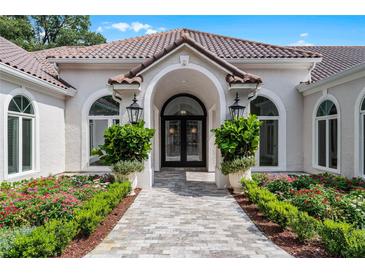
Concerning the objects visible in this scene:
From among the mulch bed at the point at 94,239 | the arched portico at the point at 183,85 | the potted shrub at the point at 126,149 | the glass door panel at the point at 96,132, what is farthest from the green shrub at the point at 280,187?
the glass door panel at the point at 96,132

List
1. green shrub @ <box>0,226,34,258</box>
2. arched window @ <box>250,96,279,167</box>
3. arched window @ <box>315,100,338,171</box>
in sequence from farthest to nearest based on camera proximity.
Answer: arched window @ <box>250,96,279,167</box>, arched window @ <box>315,100,338,171</box>, green shrub @ <box>0,226,34,258</box>

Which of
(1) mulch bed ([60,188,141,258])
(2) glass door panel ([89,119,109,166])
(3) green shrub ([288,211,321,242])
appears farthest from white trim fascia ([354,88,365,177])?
(2) glass door panel ([89,119,109,166])

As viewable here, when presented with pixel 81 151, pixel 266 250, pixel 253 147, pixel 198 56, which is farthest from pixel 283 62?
pixel 81 151

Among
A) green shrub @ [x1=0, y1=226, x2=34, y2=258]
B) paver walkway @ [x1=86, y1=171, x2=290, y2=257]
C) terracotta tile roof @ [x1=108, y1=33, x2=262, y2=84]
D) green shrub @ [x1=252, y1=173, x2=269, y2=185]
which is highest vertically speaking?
terracotta tile roof @ [x1=108, y1=33, x2=262, y2=84]

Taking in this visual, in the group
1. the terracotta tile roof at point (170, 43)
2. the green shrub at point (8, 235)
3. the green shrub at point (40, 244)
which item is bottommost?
the green shrub at point (8, 235)

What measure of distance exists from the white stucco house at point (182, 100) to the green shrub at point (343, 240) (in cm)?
558

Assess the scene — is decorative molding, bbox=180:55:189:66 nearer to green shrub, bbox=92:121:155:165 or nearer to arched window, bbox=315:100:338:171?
green shrub, bbox=92:121:155:165

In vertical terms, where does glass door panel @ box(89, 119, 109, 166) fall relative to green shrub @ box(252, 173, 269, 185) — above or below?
above

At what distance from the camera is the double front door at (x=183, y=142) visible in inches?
588

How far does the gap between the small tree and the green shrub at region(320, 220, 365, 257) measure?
4248mm

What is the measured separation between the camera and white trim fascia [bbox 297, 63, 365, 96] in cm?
831

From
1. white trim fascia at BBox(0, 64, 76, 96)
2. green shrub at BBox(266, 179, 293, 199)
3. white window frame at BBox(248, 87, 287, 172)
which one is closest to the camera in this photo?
green shrub at BBox(266, 179, 293, 199)

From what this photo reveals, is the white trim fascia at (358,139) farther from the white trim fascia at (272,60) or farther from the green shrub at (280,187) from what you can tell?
the white trim fascia at (272,60)

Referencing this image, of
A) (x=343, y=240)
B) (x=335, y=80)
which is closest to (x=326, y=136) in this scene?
(x=335, y=80)
